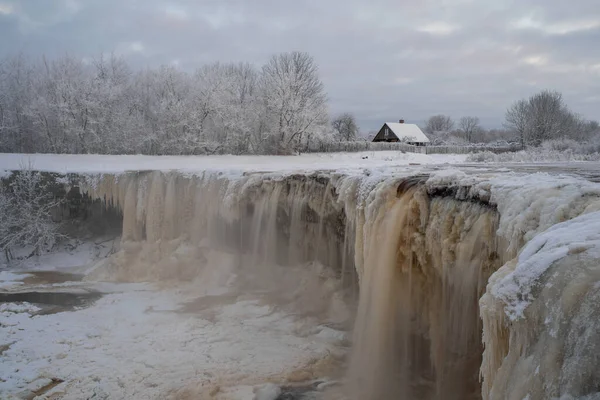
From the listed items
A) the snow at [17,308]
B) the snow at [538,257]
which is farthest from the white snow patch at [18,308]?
the snow at [538,257]

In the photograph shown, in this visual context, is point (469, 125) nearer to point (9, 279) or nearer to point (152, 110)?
point (152, 110)

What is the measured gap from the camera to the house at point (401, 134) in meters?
54.5

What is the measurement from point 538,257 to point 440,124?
93.0 meters

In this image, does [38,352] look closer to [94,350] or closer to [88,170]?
[94,350]

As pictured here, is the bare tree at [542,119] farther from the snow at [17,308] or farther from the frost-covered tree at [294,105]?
the snow at [17,308]

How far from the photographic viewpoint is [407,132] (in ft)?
183

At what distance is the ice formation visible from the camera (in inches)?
117

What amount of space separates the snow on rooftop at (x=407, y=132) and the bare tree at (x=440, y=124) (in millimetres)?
33757

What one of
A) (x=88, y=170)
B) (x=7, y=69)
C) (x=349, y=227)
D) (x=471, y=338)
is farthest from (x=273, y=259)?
(x=7, y=69)

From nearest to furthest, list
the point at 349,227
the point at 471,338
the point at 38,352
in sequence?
the point at 471,338 < the point at 38,352 < the point at 349,227

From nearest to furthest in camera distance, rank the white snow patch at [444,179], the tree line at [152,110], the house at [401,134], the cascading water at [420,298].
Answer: the cascading water at [420,298] → the white snow patch at [444,179] → the tree line at [152,110] → the house at [401,134]

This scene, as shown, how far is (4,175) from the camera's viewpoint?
19.5 metres

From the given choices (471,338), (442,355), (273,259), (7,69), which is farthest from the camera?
(7,69)

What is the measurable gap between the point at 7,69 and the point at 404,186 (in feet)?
123
